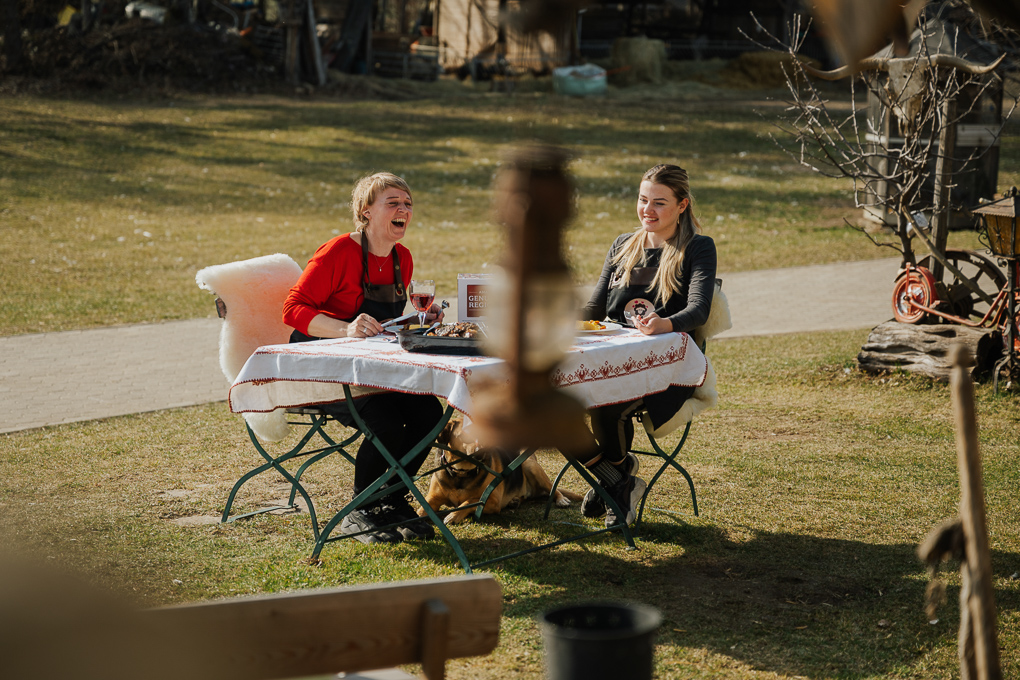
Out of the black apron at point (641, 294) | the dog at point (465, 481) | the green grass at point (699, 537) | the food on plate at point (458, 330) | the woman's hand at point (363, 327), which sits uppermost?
the black apron at point (641, 294)

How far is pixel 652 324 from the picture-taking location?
15.5 ft

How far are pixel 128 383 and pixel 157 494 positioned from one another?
2856mm

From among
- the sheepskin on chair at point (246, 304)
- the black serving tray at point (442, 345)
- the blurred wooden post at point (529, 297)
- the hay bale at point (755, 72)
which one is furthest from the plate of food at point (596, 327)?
the hay bale at point (755, 72)

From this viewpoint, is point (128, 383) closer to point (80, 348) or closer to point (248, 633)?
point (80, 348)

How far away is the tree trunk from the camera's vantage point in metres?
26.5

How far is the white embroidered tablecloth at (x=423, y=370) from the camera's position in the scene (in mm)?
4012

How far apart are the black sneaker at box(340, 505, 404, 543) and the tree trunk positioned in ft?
86.1

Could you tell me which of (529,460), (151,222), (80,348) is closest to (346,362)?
(529,460)

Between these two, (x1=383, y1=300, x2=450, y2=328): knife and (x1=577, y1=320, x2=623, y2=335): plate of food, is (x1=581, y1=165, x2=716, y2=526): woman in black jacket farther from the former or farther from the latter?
(x1=383, y1=300, x2=450, y2=328): knife

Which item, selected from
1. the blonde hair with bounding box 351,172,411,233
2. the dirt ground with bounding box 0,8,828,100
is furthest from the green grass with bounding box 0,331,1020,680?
the dirt ground with bounding box 0,8,828,100

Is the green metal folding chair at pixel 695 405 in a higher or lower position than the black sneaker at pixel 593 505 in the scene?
higher

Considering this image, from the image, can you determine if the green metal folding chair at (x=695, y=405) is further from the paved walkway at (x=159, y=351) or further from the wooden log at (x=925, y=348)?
the paved walkway at (x=159, y=351)

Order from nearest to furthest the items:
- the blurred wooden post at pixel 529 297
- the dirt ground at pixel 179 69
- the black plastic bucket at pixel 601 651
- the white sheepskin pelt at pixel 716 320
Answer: the blurred wooden post at pixel 529 297 → the black plastic bucket at pixel 601 651 → the white sheepskin pelt at pixel 716 320 → the dirt ground at pixel 179 69

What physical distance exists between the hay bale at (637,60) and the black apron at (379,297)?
1085 inches
